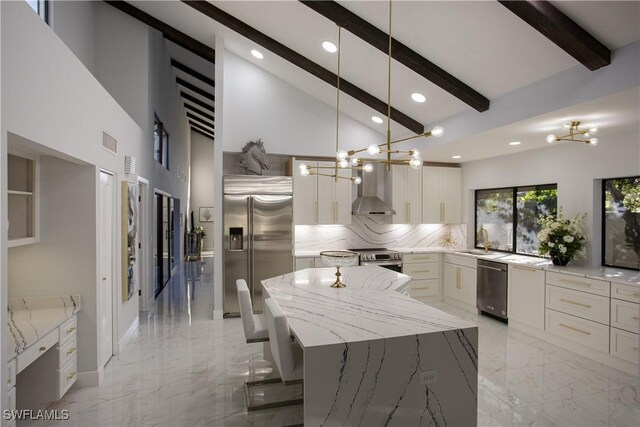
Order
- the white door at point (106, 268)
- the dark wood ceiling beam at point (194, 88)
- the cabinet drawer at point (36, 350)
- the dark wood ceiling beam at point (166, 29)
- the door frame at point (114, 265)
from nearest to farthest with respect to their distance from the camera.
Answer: the cabinet drawer at point (36, 350) → the white door at point (106, 268) → the door frame at point (114, 265) → the dark wood ceiling beam at point (166, 29) → the dark wood ceiling beam at point (194, 88)

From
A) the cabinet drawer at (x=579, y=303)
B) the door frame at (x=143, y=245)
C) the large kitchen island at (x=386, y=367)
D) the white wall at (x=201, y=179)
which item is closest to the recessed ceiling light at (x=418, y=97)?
the cabinet drawer at (x=579, y=303)

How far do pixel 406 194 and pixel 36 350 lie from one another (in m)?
5.11

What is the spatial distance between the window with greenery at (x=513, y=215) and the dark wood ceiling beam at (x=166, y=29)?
5.09 meters

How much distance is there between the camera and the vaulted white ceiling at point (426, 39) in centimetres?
282

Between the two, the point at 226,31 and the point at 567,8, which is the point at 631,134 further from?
the point at 226,31

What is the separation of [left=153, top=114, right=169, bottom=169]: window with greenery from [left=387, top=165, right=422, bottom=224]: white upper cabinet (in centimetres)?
421

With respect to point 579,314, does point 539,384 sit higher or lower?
lower

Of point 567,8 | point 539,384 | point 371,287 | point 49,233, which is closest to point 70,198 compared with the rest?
point 49,233

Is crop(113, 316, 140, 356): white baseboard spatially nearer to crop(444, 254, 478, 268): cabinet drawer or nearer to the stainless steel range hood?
the stainless steel range hood

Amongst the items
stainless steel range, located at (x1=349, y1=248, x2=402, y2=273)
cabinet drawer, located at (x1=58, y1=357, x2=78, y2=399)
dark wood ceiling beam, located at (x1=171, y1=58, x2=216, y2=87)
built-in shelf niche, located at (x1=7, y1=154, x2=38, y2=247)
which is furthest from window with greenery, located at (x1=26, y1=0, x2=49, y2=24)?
stainless steel range, located at (x1=349, y1=248, x2=402, y2=273)

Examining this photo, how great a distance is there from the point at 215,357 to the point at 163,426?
1203mm

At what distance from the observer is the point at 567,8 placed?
259 centimetres

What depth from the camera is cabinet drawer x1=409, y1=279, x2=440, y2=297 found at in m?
5.80

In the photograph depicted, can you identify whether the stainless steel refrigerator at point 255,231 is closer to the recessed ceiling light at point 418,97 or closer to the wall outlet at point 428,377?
the recessed ceiling light at point 418,97
